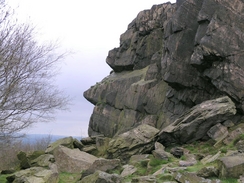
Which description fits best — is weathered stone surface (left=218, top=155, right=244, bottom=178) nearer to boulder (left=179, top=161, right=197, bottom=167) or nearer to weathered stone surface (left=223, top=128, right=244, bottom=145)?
boulder (left=179, top=161, right=197, bottom=167)

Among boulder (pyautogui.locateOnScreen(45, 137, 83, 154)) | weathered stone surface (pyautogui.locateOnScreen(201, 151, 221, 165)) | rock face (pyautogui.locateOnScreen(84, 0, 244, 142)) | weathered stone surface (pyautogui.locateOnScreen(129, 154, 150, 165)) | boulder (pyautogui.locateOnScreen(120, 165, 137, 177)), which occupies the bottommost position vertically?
weathered stone surface (pyautogui.locateOnScreen(201, 151, 221, 165))

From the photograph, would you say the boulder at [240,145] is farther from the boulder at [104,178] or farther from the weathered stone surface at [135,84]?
the weathered stone surface at [135,84]

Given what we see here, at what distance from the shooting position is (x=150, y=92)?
95.8ft

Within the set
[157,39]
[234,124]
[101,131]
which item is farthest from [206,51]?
[101,131]

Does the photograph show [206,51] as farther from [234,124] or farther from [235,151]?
[235,151]

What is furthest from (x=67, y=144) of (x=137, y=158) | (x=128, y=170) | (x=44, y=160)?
(x=128, y=170)

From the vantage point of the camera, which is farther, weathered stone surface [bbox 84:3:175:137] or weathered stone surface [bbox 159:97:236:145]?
weathered stone surface [bbox 84:3:175:137]

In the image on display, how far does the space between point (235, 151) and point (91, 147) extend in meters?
11.9

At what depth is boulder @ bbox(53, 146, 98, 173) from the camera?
18.7 meters

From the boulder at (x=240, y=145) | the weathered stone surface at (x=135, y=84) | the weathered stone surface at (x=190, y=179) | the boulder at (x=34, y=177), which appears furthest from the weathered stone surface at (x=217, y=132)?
the boulder at (x=34, y=177)

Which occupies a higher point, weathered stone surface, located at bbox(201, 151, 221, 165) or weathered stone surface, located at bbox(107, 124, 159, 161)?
weathered stone surface, located at bbox(107, 124, 159, 161)

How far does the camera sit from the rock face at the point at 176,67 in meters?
20.8

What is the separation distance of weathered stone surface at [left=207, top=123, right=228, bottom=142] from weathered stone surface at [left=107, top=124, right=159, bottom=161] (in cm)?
365

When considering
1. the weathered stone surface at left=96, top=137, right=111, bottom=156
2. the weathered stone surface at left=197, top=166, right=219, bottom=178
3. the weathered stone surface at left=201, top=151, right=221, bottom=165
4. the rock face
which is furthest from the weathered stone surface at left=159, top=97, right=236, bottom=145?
the weathered stone surface at left=197, top=166, right=219, bottom=178
